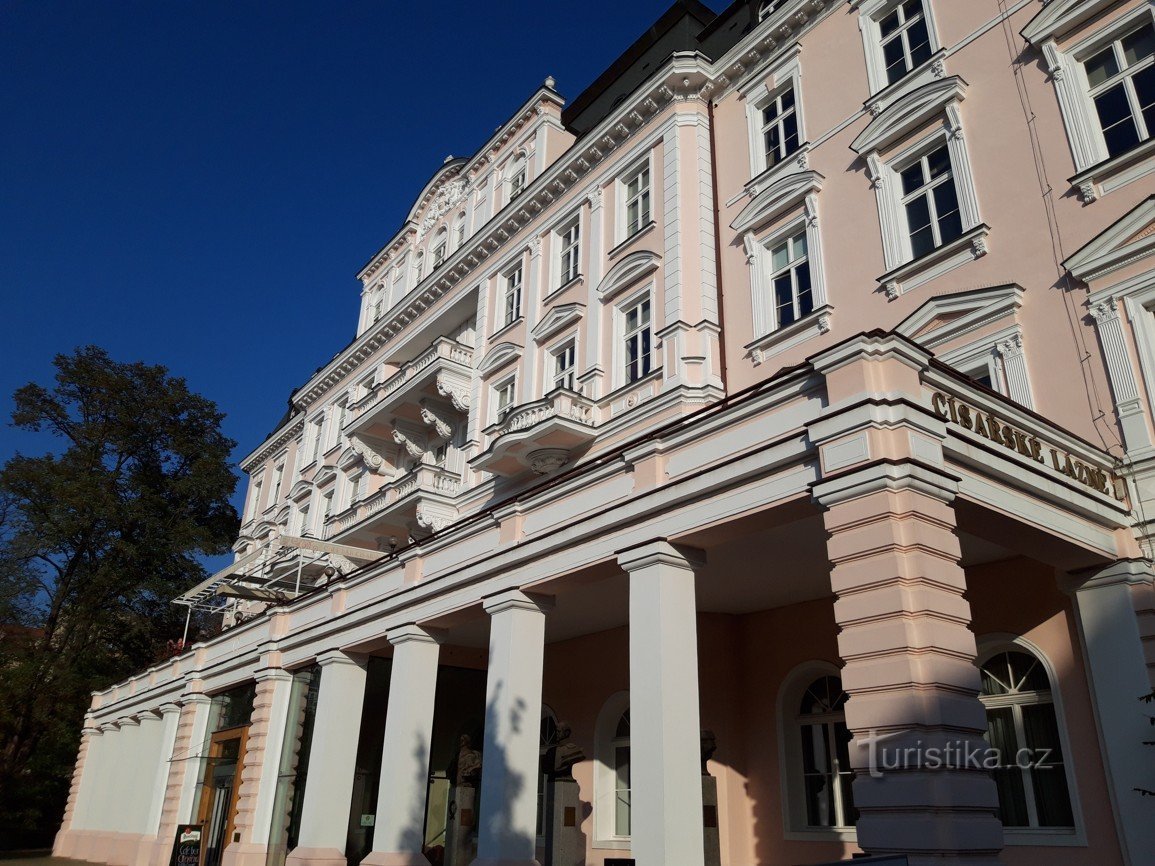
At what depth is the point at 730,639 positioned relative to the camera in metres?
15.4

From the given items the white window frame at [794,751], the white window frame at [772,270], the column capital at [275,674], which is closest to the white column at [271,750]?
the column capital at [275,674]

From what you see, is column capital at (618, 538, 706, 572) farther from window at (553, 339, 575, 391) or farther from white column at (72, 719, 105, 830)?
white column at (72, 719, 105, 830)

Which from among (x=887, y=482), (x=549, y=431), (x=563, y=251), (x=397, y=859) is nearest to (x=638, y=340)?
(x=549, y=431)

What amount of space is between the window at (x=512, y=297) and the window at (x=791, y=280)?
8.29 metres

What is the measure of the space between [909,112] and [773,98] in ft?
14.4

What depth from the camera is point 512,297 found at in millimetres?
24453

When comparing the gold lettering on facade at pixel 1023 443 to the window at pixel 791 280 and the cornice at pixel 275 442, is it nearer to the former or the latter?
the window at pixel 791 280

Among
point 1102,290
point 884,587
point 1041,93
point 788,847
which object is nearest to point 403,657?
point 788,847

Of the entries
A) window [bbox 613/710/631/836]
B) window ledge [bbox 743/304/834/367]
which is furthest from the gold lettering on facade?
window [bbox 613/710/631/836]

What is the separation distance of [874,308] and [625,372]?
5.88 meters

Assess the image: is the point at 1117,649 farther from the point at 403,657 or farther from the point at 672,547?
the point at 403,657

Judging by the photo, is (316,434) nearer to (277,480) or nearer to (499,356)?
(277,480)

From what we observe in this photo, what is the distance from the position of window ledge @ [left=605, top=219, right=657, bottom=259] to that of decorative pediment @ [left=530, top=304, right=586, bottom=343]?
136 centimetres

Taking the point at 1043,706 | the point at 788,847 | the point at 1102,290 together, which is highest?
the point at 1102,290
